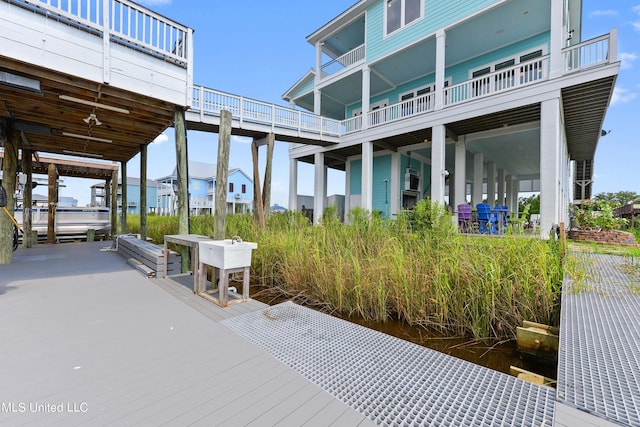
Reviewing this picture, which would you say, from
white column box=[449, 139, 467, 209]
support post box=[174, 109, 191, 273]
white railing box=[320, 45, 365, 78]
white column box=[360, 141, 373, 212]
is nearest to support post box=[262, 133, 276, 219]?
support post box=[174, 109, 191, 273]

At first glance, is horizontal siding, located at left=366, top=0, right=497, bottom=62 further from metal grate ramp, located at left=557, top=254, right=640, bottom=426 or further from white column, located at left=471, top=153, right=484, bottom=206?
metal grate ramp, located at left=557, top=254, right=640, bottom=426

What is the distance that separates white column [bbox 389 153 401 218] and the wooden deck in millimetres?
10591

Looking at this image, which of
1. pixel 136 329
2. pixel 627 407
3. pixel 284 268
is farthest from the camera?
pixel 284 268

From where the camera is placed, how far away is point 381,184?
13820 millimetres

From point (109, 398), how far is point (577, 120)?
1406 centimetres

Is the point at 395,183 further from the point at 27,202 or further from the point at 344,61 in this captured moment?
the point at 27,202

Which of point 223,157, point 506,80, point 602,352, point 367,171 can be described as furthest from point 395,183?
point 602,352

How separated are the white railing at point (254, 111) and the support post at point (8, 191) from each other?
3.95 m

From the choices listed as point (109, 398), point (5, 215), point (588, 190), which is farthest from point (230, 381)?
point (588, 190)

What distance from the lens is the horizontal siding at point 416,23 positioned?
8.92m

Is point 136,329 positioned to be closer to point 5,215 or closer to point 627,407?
point 627,407

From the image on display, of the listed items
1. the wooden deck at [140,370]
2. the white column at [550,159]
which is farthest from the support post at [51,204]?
the white column at [550,159]

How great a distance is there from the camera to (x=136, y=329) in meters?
2.57

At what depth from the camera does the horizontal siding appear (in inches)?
351
